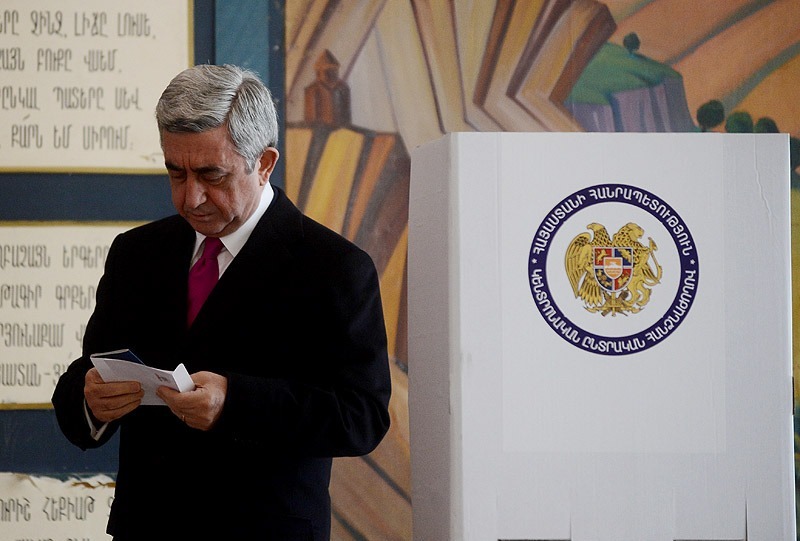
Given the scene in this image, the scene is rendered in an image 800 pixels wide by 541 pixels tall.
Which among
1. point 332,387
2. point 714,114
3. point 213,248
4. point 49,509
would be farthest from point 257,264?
point 714,114

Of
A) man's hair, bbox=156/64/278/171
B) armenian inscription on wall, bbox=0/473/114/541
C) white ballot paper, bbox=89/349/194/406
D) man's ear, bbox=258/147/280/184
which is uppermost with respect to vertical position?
man's hair, bbox=156/64/278/171

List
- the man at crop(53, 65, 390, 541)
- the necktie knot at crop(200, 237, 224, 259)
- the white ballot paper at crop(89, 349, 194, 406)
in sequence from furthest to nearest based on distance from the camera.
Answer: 1. the necktie knot at crop(200, 237, 224, 259)
2. the man at crop(53, 65, 390, 541)
3. the white ballot paper at crop(89, 349, 194, 406)

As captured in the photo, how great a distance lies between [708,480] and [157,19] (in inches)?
63.6

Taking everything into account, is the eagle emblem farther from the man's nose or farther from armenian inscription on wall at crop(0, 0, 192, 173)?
armenian inscription on wall at crop(0, 0, 192, 173)

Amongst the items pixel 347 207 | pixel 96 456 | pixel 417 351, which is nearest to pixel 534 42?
pixel 347 207

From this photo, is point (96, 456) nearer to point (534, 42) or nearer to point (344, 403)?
point (344, 403)

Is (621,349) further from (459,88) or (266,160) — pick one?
(459,88)

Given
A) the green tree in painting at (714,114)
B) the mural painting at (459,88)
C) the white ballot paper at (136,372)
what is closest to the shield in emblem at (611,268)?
the white ballot paper at (136,372)

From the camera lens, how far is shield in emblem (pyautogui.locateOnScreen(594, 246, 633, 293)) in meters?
1.20

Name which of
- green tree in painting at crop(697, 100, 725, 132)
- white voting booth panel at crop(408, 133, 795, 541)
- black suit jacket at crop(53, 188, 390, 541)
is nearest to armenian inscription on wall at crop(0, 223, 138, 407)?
black suit jacket at crop(53, 188, 390, 541)

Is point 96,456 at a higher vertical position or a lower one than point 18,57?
lower

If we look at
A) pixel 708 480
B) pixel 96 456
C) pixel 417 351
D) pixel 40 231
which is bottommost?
pixel 96 456

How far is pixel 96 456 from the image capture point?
216 centimetres

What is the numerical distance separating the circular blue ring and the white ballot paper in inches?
18.1
